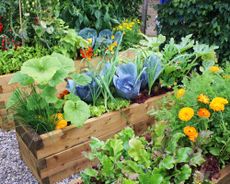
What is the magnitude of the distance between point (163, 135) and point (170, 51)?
1.31 m

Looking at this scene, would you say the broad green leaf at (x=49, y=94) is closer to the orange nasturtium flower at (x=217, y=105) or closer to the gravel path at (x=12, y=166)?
the gravel path at (x=12, y=166)

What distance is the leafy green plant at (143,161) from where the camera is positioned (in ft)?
4.81

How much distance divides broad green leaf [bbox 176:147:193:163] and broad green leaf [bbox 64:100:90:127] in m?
0.74

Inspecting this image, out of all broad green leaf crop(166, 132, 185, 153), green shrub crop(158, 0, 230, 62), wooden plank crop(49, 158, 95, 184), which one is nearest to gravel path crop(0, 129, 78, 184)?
wooden plank crop(49, 158, 95, 184)

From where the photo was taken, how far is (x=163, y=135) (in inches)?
64.5

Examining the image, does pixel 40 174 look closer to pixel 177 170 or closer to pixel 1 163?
pixel 1 163

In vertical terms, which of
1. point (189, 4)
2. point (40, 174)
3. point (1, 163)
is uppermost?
point (189, 4)

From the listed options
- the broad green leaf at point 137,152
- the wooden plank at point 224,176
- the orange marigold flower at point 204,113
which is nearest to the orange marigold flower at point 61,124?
the broad green leaf at point 137,152

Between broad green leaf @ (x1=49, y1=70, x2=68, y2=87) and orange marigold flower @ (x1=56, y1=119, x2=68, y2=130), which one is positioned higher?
broad green leaf @ (x1=49, y1=70, x2=68, y2=87)

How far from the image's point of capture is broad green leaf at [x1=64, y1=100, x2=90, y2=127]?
1.99 m

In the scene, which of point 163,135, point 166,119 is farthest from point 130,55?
point 163,135

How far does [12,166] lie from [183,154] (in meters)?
1.55

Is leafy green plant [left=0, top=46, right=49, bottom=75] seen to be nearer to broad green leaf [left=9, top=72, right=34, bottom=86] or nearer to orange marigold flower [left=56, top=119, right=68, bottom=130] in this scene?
broad green leaf [left=9, top=72, right=34, bottom=86]

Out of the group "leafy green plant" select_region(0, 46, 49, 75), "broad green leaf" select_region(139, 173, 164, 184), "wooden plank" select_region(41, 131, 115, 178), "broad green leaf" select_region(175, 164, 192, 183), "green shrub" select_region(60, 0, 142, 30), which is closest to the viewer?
"broad green leaf" select_region(139, 173, 164, 184)
